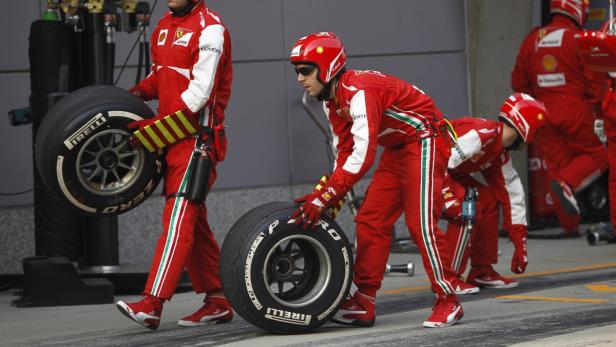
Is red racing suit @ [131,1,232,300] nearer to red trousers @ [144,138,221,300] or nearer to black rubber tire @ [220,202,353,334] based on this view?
red trousers @ [144,138,221,300]

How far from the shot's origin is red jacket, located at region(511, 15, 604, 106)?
13234mm

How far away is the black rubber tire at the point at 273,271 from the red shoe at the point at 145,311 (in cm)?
57

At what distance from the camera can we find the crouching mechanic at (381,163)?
7.67m

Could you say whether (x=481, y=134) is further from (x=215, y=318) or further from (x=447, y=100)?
(x=447, y=100)

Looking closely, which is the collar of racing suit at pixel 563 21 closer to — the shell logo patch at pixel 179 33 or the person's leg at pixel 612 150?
the person's leg at pixel 612 150

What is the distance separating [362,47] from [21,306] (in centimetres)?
489

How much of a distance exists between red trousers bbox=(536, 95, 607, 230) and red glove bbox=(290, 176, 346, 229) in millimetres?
5793

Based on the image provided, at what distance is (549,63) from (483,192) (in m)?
3.70

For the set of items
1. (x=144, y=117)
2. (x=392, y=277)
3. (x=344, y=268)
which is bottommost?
(x=392, y=277)

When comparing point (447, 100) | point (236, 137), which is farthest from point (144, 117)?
point (447, 100)

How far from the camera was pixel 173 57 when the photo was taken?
8.33 metres

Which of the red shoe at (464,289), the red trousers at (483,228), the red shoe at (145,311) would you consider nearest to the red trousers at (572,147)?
the red trousers at (483,228)

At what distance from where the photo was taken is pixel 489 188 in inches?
391

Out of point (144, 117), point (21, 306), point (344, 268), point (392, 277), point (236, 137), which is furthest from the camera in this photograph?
point (236, 137)
